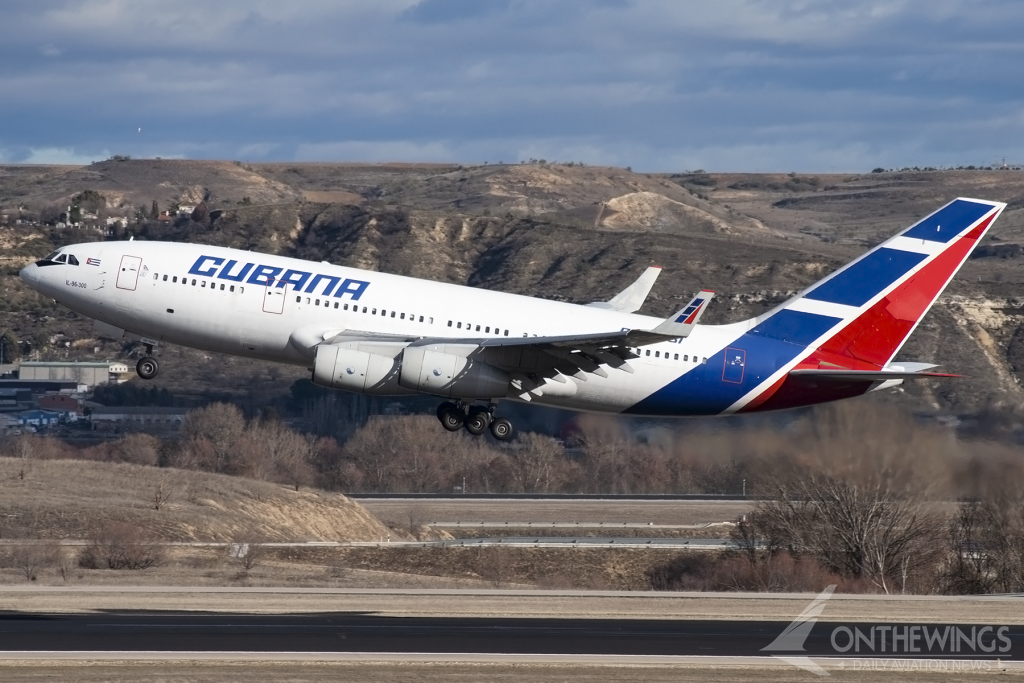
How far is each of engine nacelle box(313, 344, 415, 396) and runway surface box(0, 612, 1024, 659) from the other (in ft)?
20.9

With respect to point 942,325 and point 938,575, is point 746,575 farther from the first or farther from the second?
point 942,325

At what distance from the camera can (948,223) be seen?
4534cm

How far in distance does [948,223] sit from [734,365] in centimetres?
887

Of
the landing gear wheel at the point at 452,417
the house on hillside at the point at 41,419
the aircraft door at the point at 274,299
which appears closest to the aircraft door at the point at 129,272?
the aircraft door at the point at 274,299

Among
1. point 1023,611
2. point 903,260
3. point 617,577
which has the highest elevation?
point 903,260

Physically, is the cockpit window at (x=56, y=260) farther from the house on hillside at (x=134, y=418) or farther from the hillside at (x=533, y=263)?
the hillside at (x=533, y=263)

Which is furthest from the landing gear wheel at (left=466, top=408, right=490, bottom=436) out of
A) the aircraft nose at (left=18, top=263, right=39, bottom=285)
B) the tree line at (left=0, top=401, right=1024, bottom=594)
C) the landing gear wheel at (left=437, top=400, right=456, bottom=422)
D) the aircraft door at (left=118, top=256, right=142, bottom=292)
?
the aircraft nose at (left=18, top=263, right=39, bottom=285)

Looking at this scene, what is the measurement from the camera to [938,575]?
62.5 metres

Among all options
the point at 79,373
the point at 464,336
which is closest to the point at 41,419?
the point at 79,373

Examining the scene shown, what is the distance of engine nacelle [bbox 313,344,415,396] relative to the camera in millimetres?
39344

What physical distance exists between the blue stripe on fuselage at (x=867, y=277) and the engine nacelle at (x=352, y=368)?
43.5ft

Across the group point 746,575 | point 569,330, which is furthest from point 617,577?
point 569,330

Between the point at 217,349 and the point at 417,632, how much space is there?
11576 mm

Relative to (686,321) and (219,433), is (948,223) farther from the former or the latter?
(219,433)
